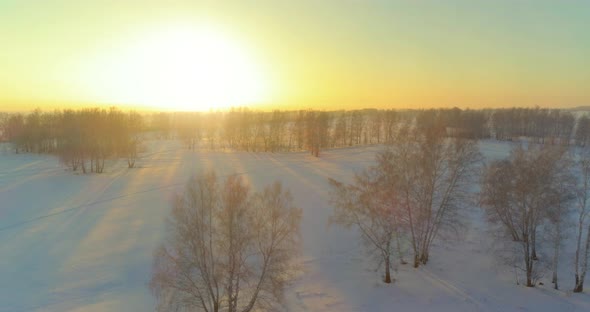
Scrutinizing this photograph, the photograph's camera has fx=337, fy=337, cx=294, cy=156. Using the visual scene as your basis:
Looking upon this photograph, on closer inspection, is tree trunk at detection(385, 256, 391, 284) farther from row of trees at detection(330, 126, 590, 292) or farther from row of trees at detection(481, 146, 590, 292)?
row of trees at detection(481, 146, 590, 292)

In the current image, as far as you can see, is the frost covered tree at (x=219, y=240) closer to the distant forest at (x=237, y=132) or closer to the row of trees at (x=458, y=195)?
the row of trees at (x=458, y=195)

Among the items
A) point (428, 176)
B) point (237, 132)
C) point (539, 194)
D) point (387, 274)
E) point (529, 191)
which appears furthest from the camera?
point (237, 132)

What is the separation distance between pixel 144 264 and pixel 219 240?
39.8ft

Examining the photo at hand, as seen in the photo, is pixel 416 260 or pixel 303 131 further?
pixel 303 131

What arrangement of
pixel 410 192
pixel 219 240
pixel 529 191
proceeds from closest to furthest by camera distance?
pixel 219 240 → pixel 529 191 → pixel 410 192

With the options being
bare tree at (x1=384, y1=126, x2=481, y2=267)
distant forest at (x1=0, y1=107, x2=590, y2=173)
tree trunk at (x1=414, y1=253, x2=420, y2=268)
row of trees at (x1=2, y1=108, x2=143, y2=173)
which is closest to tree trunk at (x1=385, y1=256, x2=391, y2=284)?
tree trunk at (x1=414, y1=253, x2=420, y2=268)

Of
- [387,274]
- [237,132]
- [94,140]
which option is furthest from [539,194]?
[237,132]

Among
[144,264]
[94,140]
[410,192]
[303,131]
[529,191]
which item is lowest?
[144,264]

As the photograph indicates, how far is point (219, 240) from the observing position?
52.7 feet

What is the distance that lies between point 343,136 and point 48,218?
250ft

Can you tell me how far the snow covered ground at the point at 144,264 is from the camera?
66.5 feet

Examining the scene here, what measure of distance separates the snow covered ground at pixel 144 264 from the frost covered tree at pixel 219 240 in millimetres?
4893

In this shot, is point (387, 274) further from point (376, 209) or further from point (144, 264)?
point (144, 264)

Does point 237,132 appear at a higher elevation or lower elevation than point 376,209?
higher
